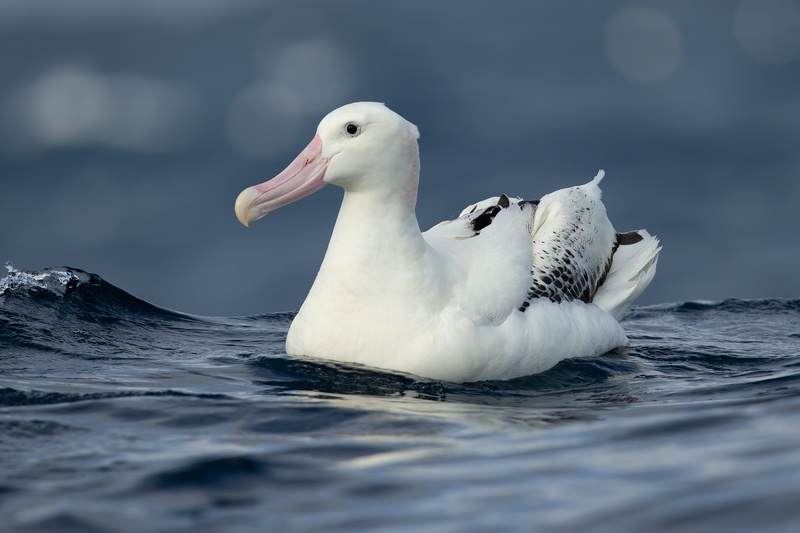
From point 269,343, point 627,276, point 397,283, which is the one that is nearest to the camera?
point 397,283

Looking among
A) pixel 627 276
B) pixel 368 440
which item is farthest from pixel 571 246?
pixel 368 440

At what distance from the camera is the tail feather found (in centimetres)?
868

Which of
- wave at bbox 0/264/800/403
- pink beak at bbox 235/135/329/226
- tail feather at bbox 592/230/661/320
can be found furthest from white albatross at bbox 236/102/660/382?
tail feather at bbox 592/230/661/320

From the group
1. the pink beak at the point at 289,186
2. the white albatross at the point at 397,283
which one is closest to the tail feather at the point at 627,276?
the white albatross at the point at 397,283

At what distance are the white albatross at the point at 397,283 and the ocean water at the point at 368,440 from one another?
16cm

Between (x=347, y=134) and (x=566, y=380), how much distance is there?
201cm

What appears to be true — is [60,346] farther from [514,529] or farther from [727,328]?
[727,328]

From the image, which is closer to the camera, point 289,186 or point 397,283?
point 397,283

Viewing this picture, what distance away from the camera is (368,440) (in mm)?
4504

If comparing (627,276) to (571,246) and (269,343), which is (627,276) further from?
(269,343)

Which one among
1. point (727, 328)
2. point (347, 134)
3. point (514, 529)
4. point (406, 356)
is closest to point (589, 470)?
point (514, 529)

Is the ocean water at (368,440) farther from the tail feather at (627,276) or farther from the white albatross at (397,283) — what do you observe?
the tail feather at (627,276)

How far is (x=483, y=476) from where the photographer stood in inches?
149

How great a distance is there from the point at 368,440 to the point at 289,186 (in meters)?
2.51
